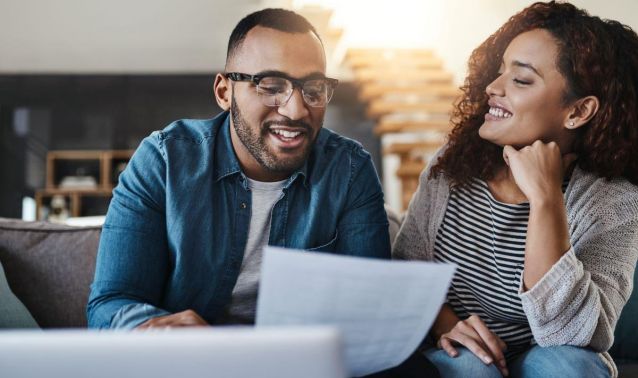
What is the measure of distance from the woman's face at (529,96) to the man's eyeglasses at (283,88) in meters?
0.36

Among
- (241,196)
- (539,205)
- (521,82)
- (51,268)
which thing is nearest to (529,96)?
(521,82)

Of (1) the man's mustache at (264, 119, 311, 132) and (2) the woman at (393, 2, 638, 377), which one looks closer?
(2) the woman at (393, 2, 638, 377)

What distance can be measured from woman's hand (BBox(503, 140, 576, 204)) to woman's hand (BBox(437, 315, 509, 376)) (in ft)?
0.85

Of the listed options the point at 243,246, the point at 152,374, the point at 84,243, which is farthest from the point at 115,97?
the point at 152,374

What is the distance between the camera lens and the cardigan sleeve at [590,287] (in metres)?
1.17

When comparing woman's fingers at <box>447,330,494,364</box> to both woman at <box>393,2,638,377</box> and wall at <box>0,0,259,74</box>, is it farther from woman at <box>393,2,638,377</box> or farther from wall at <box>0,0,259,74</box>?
wall at <box>0,0,259,74</box>

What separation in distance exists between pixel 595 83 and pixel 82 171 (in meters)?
6.38

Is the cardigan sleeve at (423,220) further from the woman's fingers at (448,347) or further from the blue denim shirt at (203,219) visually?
the woman's fingers at (448,347)

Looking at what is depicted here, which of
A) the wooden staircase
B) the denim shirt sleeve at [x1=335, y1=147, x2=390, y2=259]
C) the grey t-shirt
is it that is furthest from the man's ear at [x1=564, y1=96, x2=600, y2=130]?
the wooden staircase

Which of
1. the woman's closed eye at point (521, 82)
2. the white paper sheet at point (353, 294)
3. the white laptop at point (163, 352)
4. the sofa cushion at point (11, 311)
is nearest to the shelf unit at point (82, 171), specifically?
the sofa cushion at point (11, 311)

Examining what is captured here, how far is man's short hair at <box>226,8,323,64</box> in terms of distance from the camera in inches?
54.5

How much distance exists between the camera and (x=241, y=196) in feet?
4.61

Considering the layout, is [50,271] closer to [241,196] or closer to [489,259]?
[241,196]

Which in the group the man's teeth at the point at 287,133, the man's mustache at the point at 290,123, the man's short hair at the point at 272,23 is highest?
the man's short hair at the point at 272,23
